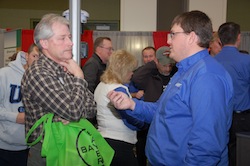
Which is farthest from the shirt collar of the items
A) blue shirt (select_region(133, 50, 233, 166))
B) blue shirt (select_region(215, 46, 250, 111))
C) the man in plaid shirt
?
blue shirt (select_region(215, 46, 250, 111))

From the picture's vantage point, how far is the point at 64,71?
5.51 feet

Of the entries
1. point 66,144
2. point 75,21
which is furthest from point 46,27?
point 66,144

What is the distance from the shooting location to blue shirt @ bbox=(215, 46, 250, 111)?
115 inches

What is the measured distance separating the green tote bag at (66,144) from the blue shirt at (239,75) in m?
1.84

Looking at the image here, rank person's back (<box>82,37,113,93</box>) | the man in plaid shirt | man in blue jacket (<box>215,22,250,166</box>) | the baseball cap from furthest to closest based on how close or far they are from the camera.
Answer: the baseball cap < person's back (<box>82,37,113,93</box>) < man in blue jacket (<box>215,22,250,166</box>) < the man in plaid shirt

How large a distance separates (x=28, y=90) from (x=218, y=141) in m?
0.97

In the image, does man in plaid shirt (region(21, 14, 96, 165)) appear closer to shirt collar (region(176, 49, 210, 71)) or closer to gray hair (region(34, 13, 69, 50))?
gray hair (region(34, 13, 69, 50))

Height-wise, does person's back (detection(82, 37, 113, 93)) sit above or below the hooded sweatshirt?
above

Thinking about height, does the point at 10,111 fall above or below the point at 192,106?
below

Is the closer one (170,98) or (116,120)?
(170,98)

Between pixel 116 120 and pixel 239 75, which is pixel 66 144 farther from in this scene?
pixel 239 75

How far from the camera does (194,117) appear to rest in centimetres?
140

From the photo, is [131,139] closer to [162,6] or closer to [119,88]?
[119,88]

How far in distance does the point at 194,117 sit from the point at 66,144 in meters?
0.66
